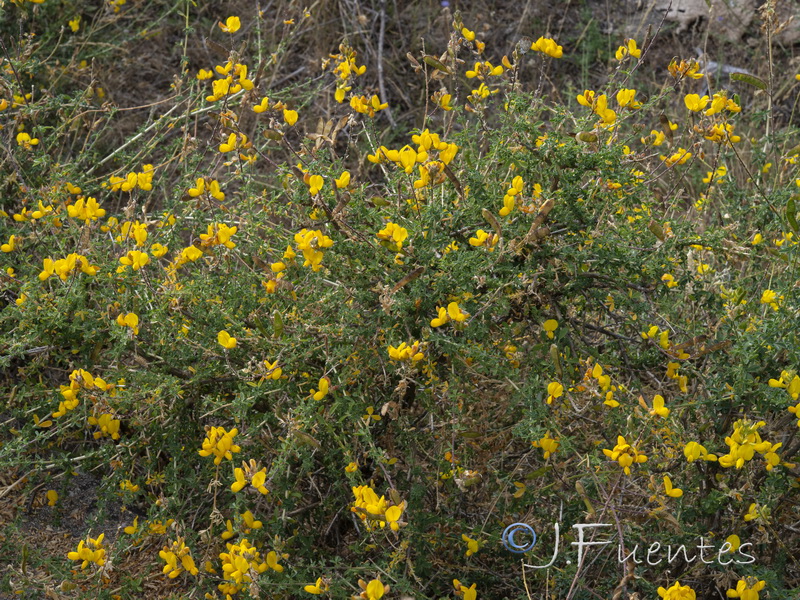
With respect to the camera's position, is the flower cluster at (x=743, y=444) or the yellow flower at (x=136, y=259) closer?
the flower cluster at (x=743, y=444)

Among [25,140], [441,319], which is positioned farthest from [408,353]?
[25,140]

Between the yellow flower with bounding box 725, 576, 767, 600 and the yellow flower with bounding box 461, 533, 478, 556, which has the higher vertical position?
the yellow flower with bounding box 725, 576, 767, 600

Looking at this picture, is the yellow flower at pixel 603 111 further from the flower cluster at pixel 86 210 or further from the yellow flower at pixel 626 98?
the flower cluster at pixel 86 210

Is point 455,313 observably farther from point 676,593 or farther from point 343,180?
point 676,593

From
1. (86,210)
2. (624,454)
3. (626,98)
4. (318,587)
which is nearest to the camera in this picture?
(624,454)

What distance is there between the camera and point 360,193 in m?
2.36

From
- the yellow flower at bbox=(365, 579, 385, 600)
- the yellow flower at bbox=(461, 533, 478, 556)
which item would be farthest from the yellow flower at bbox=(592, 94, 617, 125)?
the yellow flower at bbox=(365, 579, 385, 600)

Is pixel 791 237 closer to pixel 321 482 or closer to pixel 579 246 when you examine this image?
pixel 579 246

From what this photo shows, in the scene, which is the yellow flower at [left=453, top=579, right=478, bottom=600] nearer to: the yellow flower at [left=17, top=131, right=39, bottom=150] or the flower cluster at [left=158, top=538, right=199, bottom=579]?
the flower cluster at [left=158, top=538, right=199, bottom=579]

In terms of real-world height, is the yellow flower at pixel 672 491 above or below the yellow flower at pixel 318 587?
above

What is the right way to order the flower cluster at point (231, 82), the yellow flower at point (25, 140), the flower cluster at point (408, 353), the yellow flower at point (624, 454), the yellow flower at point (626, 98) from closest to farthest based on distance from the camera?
the yellow flower at point (624, 454)
the flower cluster at point (408, 353)
the yellow flower at point (626, 98)
the flower cluster at point (231, 82)
the yellow flower at point (25, 140)

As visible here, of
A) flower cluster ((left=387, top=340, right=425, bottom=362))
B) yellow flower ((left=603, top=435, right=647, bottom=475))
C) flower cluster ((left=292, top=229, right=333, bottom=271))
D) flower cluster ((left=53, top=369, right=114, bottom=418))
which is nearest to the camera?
yellow flower ((left=603, top=435, right=647, bottom=475))

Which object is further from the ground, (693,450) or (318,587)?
(693,450)
